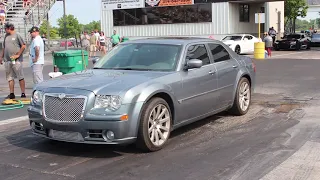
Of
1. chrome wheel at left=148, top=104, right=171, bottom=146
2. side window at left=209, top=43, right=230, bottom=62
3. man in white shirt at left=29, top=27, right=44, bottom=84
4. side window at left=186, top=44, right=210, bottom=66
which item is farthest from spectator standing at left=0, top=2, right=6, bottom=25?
chrome wheel at left=148, top=104, right=171, bottom=146

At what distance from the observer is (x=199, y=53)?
696 cm

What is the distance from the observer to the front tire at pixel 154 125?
545cm

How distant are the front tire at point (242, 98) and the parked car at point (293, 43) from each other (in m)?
25.3

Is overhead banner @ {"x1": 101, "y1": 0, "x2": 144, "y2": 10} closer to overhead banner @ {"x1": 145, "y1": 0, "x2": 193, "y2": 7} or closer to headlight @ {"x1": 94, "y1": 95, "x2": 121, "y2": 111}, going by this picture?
overhead banner @ {"x1": 145, "y1": 0, "x2": 193, "y2": 7}

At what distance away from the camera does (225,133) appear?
663cm

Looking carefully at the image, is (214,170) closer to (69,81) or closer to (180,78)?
(180,78)

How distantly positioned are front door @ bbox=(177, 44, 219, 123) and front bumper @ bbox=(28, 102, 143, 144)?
1008 mm

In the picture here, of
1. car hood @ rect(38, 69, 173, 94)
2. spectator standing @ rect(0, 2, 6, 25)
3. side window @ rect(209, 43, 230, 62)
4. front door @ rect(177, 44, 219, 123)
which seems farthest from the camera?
spectator standing @ rect(0, 2, 6, 25)

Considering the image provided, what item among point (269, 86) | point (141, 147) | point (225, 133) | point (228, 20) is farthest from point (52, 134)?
point (228, 20)

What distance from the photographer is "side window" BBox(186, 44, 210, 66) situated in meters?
6.73

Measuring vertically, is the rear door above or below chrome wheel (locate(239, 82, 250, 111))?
above

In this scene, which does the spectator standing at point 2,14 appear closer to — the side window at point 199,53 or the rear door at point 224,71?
the rear door at point 224,71

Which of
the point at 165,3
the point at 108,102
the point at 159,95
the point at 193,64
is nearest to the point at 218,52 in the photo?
the point at 193,64

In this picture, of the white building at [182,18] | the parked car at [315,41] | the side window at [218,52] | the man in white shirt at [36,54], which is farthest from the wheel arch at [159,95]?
the parked car at [315,41]
